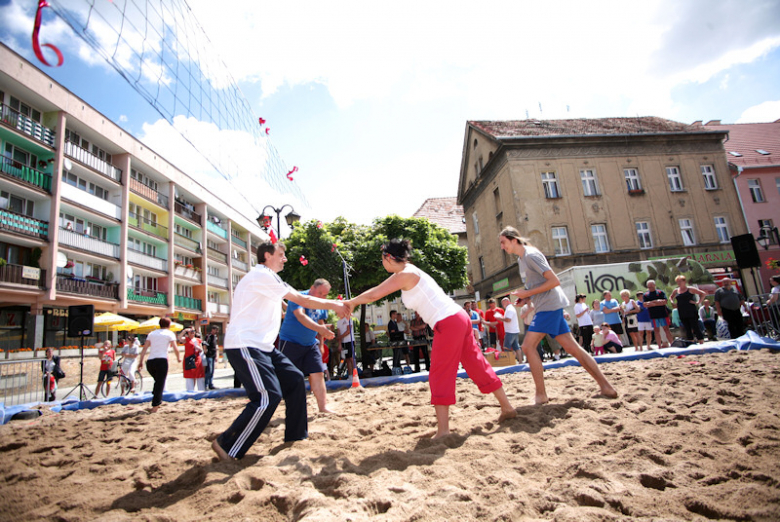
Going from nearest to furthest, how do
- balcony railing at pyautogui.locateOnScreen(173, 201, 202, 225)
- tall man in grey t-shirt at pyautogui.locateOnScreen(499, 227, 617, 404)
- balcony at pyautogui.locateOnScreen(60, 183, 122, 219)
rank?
1. tall man in grey t-shirt at pyautogui.locateOnScreen(499, 227, 617, 404)
2. balcony at pyautogui.locateOnScreen(60, 183, 122, 219)
3. balcony railing at pyautogui.locateOnScreen(173, 201, 202, 225)

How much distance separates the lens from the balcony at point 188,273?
33094 mm

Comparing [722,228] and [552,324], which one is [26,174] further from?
[722,228]

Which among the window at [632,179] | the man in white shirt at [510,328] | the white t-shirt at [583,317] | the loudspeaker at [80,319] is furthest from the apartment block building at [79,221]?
the window at [632,179]

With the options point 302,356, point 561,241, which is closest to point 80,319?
point 302,356

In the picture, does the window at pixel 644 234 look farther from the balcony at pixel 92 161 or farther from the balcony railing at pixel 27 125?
the balcony railing at pixel 27 125

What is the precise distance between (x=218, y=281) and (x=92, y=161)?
16.6 meters

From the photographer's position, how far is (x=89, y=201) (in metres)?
24.9

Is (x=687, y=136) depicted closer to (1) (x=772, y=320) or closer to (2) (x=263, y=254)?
(1) (x=772, y=320)

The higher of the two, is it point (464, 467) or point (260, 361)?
point (260, 361)

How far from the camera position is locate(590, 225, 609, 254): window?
2397 cm

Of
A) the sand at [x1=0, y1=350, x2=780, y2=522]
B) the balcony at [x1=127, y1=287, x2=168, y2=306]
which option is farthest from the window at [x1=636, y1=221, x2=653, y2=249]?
the balcony at [x1=127, y1=287, x2=168, y2=306]

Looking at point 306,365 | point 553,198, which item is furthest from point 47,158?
point 553,198

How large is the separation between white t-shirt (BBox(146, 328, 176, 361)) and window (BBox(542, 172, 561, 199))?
2176 centimetres

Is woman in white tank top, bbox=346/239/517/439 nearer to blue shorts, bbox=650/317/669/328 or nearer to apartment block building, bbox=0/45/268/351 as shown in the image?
blue shorts, bbox=650/317/669/328
